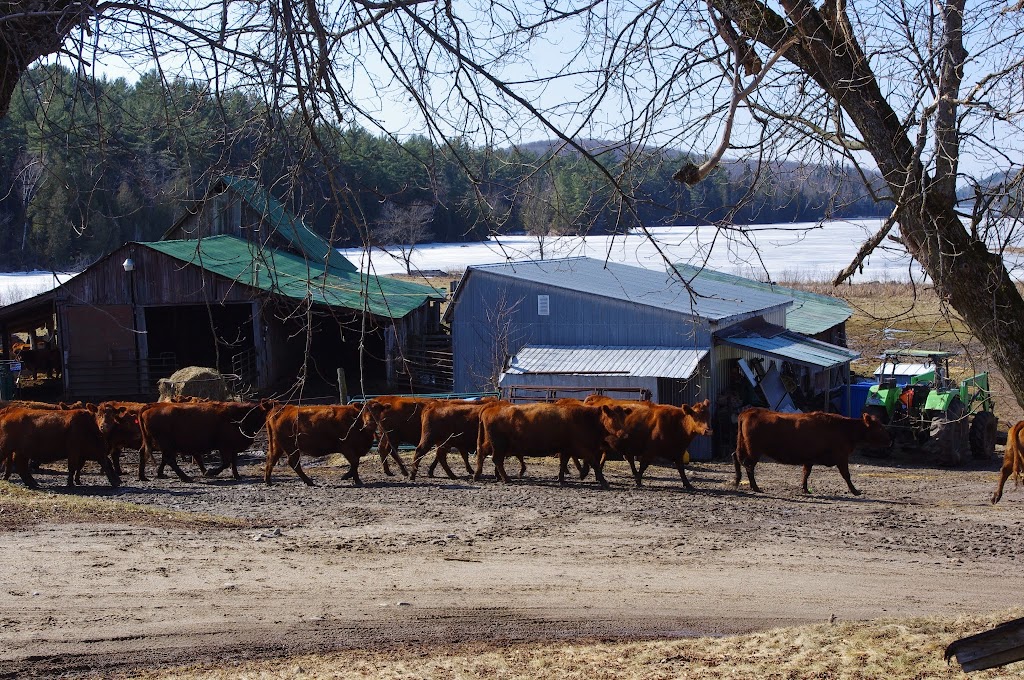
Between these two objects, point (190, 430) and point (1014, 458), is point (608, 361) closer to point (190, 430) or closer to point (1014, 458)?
point (1014, 458)

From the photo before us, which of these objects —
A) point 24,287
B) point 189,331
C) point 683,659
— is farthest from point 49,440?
point 24,287

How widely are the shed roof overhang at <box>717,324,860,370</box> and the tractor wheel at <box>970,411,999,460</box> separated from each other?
11.7ft

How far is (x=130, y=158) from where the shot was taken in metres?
5.62

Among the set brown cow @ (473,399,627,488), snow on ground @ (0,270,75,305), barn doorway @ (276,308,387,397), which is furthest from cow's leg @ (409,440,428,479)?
snow on ground @ (0,270,75,305)

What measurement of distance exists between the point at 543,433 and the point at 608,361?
828 cm

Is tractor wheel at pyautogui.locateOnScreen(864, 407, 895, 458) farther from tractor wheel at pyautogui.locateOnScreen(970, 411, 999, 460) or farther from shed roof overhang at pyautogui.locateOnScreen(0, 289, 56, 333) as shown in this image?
shed roof overhang at pyautogui.locateOnScreen(0, 289, 56, 333)

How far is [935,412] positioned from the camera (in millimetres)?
23656

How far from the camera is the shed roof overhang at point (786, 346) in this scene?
1000 inches

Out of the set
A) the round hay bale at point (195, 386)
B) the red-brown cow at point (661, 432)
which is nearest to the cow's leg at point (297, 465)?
the red-brown cow at point (661, 432)

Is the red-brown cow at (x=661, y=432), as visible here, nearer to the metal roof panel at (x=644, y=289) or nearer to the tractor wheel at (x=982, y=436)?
the metal roof panel at (x=644, y=289)

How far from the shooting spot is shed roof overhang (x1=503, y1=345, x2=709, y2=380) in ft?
80.9

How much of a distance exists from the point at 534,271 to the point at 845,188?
22.6m

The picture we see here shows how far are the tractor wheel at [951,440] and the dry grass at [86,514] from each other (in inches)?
641

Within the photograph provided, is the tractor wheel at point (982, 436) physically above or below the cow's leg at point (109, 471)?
below
